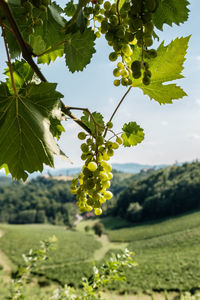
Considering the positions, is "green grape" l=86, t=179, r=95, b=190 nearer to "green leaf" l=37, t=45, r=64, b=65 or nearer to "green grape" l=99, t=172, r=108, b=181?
"green grape" l=99, t=172, r=108, b=181

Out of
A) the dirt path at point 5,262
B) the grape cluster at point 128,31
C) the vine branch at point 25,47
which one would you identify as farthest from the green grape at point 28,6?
the dirt path at point 5,262

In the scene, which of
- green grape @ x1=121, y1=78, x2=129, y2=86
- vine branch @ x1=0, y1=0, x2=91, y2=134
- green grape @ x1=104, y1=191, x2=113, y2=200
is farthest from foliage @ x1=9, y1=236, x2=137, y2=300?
green grape @ x1=121, y1=78, x2=129, y2=86

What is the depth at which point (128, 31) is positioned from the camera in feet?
2.25

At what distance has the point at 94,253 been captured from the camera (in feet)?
124

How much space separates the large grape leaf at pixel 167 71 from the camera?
748 mm

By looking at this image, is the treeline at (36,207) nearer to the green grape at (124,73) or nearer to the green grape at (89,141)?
the green grape at (89,141)

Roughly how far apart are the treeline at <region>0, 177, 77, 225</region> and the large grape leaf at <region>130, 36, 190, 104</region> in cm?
6904

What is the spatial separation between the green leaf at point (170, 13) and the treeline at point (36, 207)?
69.2 meters

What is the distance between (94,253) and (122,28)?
134 ft

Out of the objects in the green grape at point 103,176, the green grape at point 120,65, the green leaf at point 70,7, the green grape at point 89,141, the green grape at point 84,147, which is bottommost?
the green grape at point 103,176

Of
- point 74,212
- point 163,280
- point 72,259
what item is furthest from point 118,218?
point 163,280

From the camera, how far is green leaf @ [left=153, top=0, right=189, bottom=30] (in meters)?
0.77

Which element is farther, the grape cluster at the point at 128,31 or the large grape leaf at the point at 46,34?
the large grape leaf at the point at 46,34

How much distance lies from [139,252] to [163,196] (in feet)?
63.3
